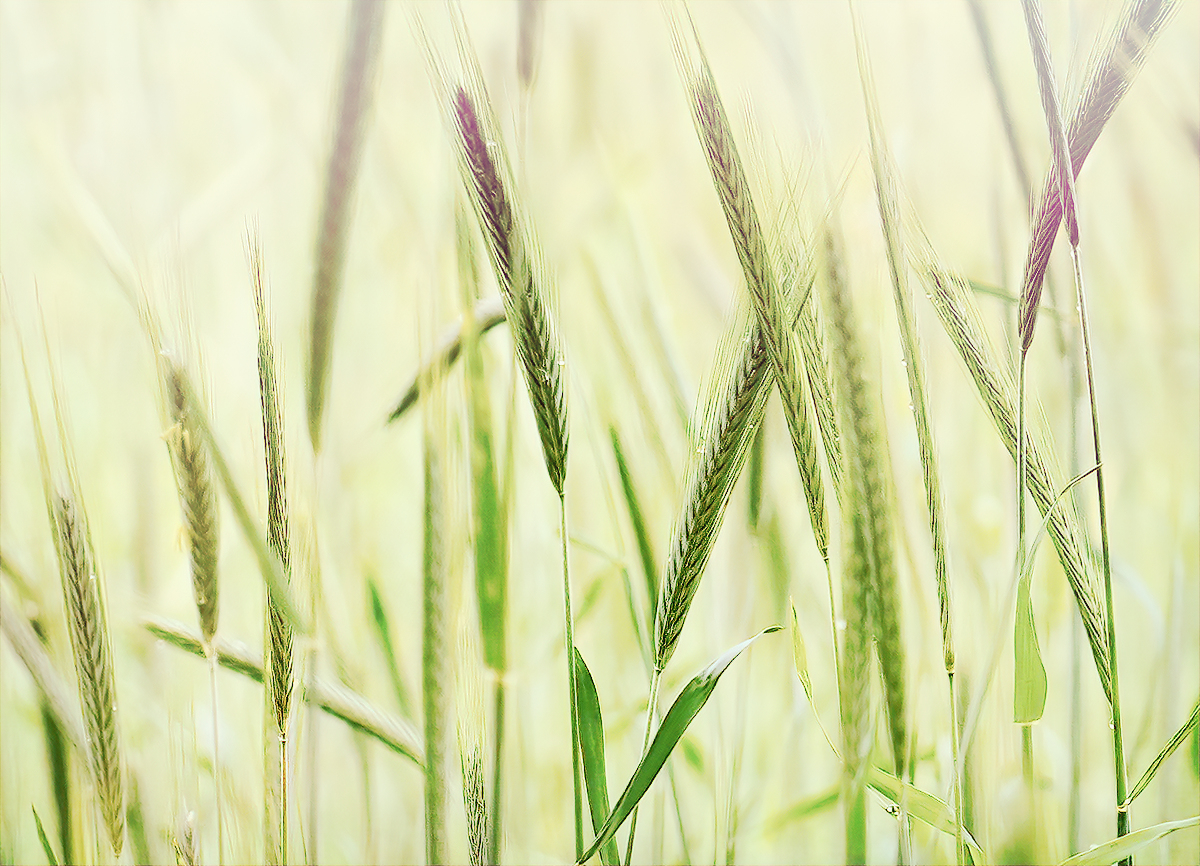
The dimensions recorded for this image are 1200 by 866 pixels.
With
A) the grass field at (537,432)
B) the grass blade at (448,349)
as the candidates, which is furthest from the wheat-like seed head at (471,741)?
the grass blade at (448,349)

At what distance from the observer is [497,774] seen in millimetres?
292

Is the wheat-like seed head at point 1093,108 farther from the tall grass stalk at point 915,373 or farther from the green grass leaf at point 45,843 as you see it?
the green grass leaf at point 45,843

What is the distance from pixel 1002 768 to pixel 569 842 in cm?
22

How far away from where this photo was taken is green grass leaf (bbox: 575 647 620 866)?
263 millimetres

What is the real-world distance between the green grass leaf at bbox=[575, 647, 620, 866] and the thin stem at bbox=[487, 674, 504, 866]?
0.15ft

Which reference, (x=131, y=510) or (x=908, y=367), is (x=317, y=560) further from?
(x=908, y=367)

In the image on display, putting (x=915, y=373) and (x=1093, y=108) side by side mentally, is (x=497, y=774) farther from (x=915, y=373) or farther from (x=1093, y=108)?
(x=1093, y=108)

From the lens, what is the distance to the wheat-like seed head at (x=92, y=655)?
30 centimetres

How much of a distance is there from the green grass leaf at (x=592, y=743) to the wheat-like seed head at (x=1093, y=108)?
0.70ft

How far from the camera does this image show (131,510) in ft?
1.16

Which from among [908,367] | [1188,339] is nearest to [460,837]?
[908,367]

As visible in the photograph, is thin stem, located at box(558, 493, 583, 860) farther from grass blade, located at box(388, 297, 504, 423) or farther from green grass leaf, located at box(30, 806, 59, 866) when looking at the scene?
green grass leaf, located at box(30, 806, 59, 866)

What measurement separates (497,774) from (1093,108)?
36cm

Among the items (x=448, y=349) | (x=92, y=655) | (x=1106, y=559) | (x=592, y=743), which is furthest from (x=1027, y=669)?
(x=92, y=655)
